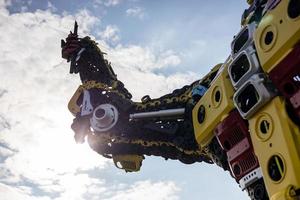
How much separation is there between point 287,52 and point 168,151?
3762 millimetres

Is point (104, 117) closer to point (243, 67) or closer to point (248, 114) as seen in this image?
point (243, 67)

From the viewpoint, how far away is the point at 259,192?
420 cm

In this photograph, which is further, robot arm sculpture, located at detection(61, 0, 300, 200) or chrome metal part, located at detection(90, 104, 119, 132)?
chrome metal part, located at detection(90, 104, 119, 132)

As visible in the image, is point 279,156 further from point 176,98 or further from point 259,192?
point 176,98

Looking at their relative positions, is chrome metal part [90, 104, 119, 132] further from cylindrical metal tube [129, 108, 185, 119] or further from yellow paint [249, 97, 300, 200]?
yellow paint [249, 97, 300, 200]

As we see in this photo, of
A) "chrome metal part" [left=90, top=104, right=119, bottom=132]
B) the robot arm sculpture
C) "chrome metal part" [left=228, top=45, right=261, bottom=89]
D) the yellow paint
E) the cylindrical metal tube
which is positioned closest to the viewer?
the yellow paint

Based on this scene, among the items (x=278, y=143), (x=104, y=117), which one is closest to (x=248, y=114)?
(x=278, y=143)

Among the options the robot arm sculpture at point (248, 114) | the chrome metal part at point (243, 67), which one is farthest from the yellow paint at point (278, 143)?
the chrome metal part at point (243, 67)

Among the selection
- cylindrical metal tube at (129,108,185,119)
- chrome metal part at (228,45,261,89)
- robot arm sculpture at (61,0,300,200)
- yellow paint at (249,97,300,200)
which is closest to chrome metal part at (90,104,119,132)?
robot arm sculpture at (61,0,300,200)

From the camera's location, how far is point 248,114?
4230 millimetres

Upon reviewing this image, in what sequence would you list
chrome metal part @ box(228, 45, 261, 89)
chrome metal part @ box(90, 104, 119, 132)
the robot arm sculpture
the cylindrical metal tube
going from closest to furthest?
1. the robot arm sculpture
2. chrome metal part @ box(228, 45, 261, 89)
3. the cylindrical metal tube
4. chrome metal part @ box(90, 104, 119, 132)

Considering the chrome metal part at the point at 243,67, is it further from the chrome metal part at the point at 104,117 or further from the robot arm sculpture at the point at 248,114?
the chrome metal part at the point at 104,117

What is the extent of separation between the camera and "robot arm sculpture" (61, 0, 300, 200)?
12.4ft

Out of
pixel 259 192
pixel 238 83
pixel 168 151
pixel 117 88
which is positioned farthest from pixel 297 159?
pixel 117 88
